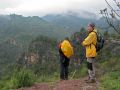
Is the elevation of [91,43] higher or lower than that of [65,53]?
higher

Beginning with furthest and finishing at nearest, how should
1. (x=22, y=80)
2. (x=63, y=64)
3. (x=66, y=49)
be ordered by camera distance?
(x=63, y=64) < (x=66, y=49) < (x=22, y=80)

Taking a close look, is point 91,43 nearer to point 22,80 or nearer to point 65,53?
point 65,53

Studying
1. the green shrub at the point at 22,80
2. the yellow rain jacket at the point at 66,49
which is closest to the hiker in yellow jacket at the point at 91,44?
the green shrub at the point at 22,80

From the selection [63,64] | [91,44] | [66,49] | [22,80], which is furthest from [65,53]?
[22,80]

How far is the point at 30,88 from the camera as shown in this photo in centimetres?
1074

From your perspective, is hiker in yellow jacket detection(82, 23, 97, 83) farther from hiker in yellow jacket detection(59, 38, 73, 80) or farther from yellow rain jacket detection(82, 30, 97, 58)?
hiker in yellow jacket detection(59, 38, 73, 80)

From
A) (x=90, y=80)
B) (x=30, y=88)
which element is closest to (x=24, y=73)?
(x=30, y=88)

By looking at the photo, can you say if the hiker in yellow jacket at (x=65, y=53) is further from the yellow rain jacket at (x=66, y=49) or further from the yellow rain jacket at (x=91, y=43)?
the yellow rain jacket at (x=91, y=43)

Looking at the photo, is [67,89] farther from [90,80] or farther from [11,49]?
[11,49]

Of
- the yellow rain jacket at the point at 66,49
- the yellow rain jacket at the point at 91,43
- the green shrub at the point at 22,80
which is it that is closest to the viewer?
the yellow rain jacket at the point at 91,43

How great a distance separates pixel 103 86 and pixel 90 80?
0.92 metres

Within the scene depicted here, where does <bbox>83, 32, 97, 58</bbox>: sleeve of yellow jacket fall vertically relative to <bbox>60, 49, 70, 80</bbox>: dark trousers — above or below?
above

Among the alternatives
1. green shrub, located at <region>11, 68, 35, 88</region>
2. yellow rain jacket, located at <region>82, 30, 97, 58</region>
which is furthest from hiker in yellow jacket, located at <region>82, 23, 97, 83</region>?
green shrub, located at <region>11, 68, 35, 88</region>

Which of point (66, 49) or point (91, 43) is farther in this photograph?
point (66, 49)
